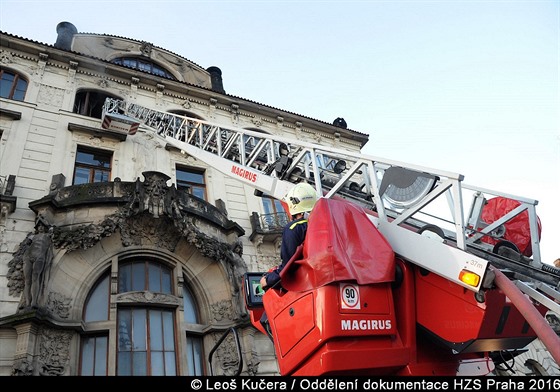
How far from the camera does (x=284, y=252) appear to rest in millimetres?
4047

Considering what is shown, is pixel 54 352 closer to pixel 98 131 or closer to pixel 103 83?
pixel 98 131

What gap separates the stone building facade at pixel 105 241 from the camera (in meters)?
8.38

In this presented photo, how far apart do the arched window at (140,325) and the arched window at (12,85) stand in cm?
738

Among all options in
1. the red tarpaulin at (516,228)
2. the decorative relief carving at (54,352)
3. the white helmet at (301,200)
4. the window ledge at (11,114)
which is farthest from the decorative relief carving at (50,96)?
the red tarpaulin at (516,228)

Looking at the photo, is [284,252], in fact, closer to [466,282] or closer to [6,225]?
[466,282]

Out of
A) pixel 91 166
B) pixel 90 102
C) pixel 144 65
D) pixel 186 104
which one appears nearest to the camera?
pixel 91 166

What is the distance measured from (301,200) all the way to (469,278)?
2136mm

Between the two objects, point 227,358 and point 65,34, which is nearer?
point 227,358

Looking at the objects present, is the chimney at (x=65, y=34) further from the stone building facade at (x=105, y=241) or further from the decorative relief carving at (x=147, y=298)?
the decorative relief carving at (x=147, y=298)

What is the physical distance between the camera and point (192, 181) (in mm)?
13602

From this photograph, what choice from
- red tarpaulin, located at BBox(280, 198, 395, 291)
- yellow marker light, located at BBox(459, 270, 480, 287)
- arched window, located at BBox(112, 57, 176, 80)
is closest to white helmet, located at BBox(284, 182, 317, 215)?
red tarpaulin, located at BBox(280, 198, 395, 291)

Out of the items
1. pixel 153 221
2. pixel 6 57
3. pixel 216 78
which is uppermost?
pixel 216 78

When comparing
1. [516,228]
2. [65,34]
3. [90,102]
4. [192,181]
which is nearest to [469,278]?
[516,228]

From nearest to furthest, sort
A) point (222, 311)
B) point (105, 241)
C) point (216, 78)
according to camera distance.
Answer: point (105, 241), point (222, 311), point (216, 78)
